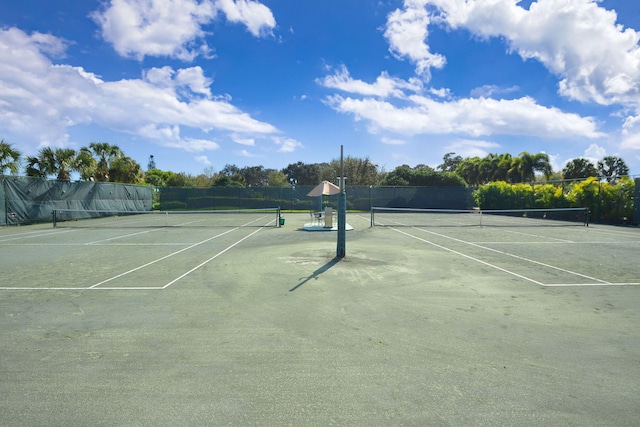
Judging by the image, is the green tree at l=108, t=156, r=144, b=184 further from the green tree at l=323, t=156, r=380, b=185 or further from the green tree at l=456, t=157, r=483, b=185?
the green tree at l=456, t=157, r=483, b=185

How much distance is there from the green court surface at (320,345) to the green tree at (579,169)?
53000 mm

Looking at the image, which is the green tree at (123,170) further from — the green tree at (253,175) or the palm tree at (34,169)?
the green tree at (253,175)

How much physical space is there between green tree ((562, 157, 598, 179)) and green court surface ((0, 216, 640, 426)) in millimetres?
53000

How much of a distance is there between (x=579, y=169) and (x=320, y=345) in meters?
62.0

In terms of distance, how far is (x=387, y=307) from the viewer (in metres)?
5.77

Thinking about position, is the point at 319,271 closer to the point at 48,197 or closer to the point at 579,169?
the point at 48,197

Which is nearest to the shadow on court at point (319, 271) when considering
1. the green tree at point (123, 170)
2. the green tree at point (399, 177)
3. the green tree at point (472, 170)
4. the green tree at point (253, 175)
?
the green tree at point (123, 170)

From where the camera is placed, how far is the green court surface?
3.03 metres

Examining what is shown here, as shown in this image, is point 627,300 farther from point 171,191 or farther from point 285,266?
point 171,191

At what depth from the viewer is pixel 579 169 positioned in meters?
52.7

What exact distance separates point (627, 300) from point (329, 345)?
18.0 feet

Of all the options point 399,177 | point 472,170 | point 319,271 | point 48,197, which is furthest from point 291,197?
point 472,170

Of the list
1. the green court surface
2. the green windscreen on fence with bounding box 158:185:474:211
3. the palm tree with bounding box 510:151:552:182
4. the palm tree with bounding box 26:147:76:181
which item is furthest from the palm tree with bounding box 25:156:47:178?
the palm tree with bounding box 510:151:552:182

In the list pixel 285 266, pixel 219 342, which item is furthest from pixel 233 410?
pixel 285 266
